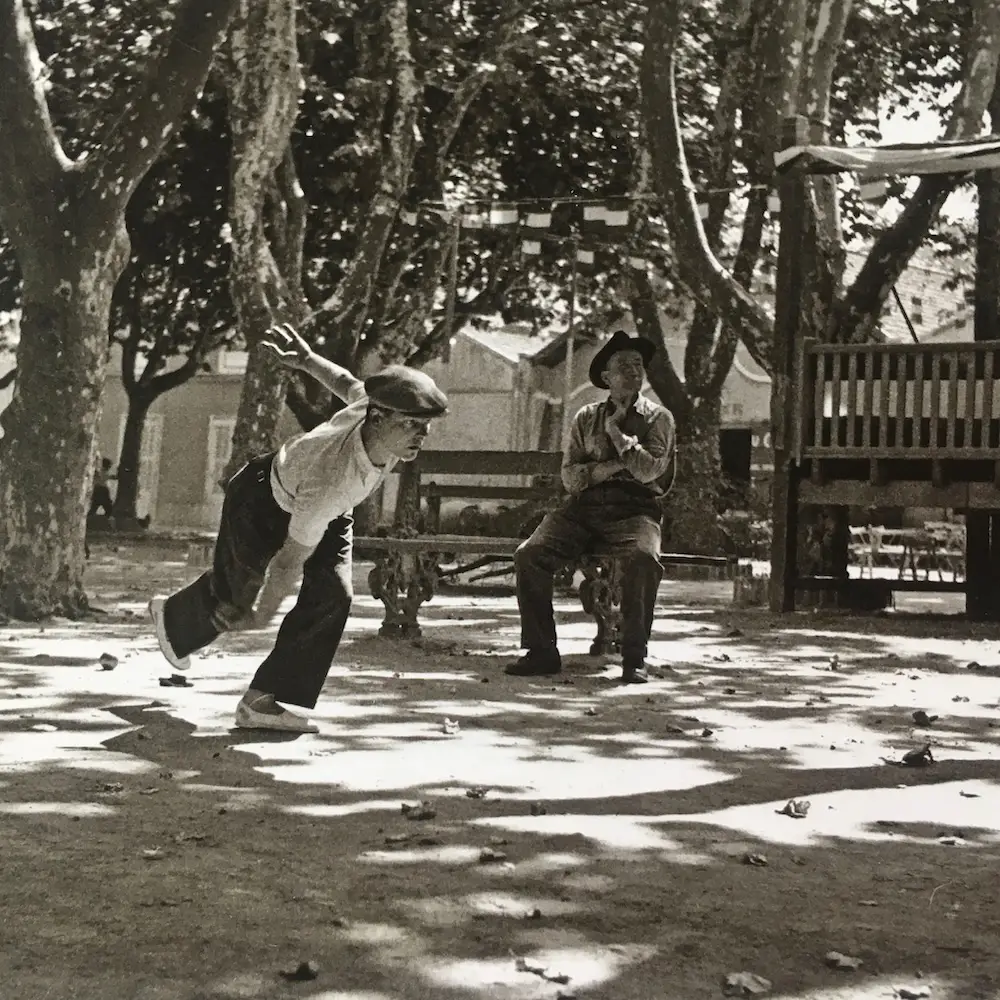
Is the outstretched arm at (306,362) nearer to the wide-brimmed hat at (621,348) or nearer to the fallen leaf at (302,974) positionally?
the wide-brimmed hat at (621,348)

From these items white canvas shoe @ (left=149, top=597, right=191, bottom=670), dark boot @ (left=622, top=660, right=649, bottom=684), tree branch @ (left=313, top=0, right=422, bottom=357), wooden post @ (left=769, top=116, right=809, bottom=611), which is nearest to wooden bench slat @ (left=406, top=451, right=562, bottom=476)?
wooden post @ (left=769, top=116, right=809, bottom=611)

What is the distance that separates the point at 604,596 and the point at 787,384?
208 inches

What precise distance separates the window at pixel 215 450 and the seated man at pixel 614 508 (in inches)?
1556

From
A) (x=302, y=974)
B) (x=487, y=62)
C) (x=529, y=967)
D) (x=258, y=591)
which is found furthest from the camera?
(x=487, y=62)

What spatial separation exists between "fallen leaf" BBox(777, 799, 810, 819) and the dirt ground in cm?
4

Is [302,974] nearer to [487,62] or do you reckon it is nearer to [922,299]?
[487,62]

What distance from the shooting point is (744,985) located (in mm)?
3570

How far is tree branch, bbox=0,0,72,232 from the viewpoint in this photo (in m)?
11.9

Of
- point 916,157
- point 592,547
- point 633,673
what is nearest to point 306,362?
point 633,673

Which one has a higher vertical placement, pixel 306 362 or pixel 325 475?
pixel 306 362

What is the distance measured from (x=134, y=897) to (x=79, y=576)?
8.45 metres

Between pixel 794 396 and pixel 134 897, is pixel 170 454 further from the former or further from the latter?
pixel 134 897

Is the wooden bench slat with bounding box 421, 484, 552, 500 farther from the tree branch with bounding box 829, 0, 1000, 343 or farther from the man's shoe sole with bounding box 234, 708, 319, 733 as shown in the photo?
the man's shoe sole with bounding box 234, 708, 319, 733

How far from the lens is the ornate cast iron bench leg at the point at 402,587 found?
11344 millimetres
